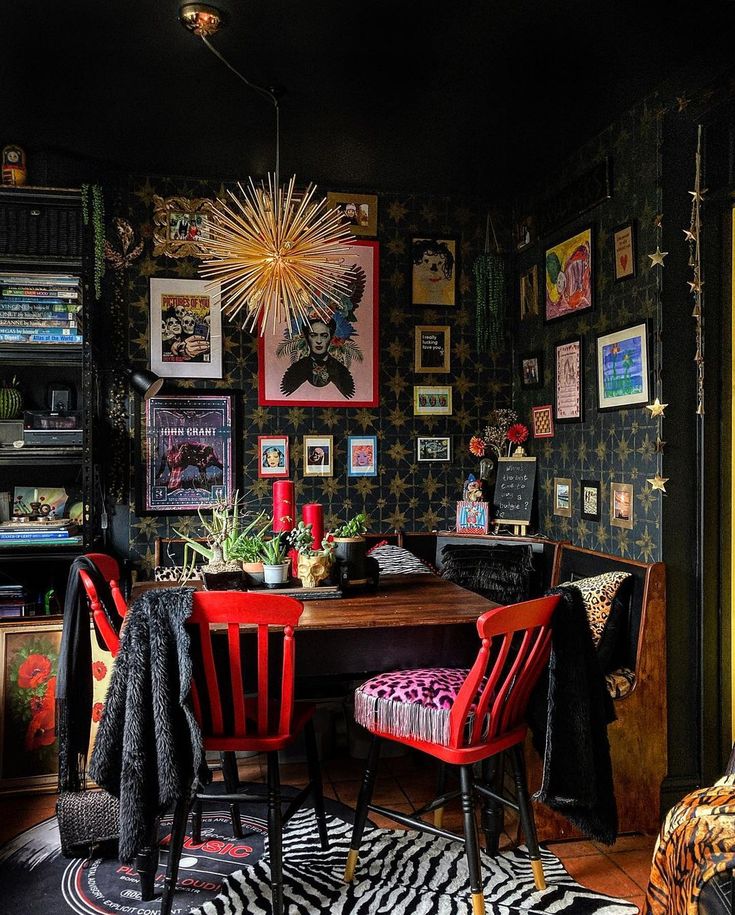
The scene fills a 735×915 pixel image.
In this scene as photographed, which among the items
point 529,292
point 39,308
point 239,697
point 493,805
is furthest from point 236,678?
point 529,292

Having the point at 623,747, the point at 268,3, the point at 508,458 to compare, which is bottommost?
the point at 623,747

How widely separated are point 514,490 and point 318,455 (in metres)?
1.11

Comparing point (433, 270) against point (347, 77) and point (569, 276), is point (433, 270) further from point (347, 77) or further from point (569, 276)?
point (347, 77)

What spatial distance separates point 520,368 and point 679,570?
1.72 metres

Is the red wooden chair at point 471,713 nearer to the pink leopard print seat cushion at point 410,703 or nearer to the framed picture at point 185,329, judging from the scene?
the pink leopard print seat cushion at point 410,703

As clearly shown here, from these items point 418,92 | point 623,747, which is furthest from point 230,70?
point 623,747

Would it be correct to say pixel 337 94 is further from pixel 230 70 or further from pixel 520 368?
pixel 520 368

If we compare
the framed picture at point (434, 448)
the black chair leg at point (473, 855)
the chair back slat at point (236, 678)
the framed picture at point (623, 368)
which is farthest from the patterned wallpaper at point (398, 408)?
the black chair leg at point (473, 855)

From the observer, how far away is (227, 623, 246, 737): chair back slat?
84.9 inches

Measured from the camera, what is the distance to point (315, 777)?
274cm

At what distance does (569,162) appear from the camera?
388 centimetres

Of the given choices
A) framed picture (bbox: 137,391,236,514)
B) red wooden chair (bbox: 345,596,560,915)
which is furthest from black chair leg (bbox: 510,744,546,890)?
framed picture (bbox: 137,391,236,514)

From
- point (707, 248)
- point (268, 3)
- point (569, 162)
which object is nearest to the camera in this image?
point (268, 3)

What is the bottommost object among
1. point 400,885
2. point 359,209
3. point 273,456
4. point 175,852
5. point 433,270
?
point 400,885
